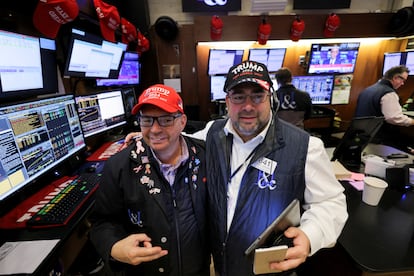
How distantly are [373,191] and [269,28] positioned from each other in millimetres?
3186

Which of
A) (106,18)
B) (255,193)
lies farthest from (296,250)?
(106,18)

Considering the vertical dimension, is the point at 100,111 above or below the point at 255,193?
above

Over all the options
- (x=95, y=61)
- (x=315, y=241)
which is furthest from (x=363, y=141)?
(x=95, y=61)

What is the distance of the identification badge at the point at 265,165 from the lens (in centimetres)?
96

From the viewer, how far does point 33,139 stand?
1150 millimetres

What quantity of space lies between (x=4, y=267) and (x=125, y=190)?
0.48 m

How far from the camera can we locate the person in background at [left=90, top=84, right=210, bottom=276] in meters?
0.94

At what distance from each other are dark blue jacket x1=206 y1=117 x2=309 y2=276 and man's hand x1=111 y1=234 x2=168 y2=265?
11.8 inches

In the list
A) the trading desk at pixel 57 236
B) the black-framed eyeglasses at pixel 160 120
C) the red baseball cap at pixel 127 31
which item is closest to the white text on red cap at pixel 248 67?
the black-framed eyeglasses at pixel 160 120

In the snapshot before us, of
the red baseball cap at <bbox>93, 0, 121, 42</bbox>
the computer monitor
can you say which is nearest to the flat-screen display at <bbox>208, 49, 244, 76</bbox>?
the red baseball cap at <bbox>93, 0, 121, 42</bbox>

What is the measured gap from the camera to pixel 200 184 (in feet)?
3.32

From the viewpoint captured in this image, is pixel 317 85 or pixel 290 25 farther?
pixel 317 85

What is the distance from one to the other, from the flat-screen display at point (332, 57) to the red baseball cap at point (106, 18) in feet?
11.6

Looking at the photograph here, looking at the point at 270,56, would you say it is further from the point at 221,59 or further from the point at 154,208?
the point at 154,208
